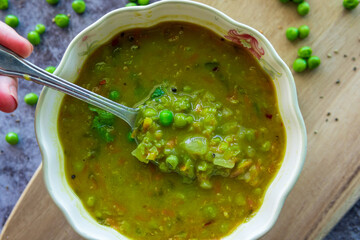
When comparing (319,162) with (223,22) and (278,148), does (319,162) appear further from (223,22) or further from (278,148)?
(223,22)

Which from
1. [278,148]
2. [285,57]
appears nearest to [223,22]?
[285,57]

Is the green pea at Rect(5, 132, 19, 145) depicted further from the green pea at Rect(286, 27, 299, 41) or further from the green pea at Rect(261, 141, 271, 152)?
the green pea at Rect(286, 27, 299, 41)

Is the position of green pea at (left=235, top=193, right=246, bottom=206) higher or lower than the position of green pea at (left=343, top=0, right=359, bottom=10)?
lower

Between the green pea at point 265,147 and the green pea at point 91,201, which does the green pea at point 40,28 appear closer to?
the green pea at point 91,201

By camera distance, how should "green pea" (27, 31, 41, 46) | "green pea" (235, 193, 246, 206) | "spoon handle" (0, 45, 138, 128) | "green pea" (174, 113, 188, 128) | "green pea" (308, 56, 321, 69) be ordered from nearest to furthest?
"spoon handle" (0, 45, 138, 128) < "green pea" (174, 113, 188, 128) < "green pea" (235, 193, 246, 206) < "green pea" (308, 56, 321, 69) < "green pea" (27, 31, 41, 46)

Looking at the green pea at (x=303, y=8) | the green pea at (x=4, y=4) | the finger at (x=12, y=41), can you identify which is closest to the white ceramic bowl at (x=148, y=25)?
the finger at (x=12, y=41)

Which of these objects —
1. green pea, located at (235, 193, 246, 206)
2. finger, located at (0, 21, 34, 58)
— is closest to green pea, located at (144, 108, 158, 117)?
green pea, located at (235, 193, 246, 206)
